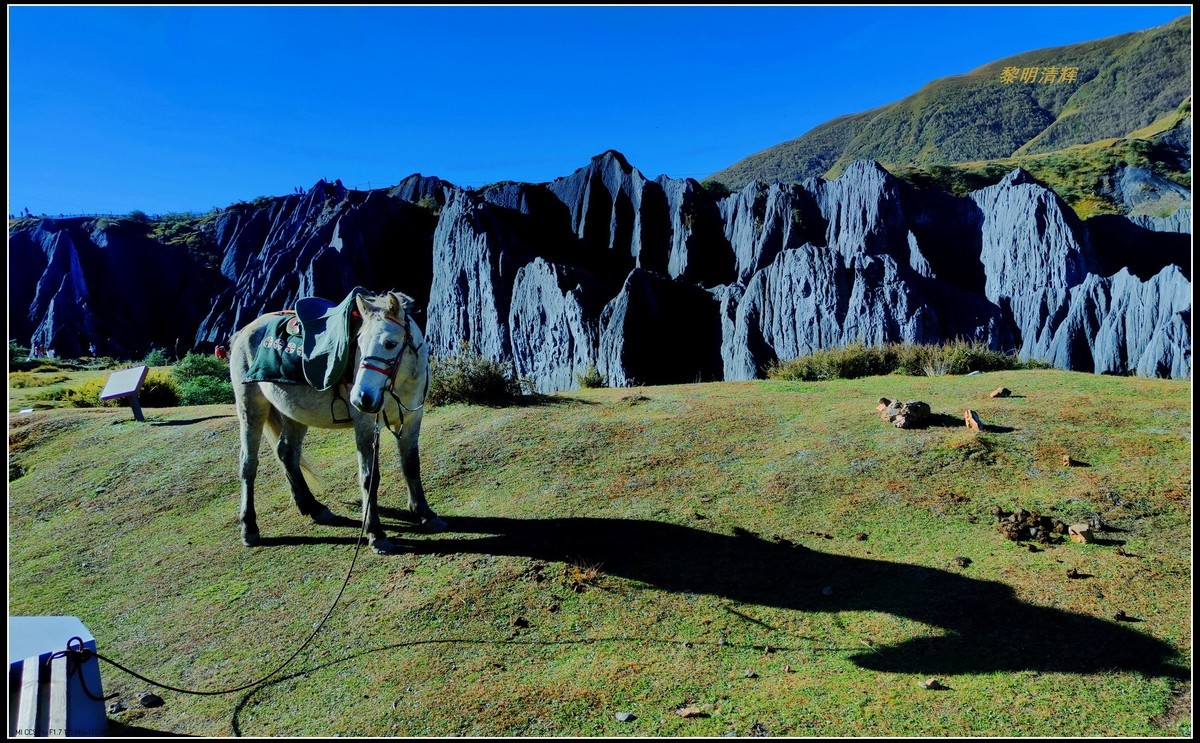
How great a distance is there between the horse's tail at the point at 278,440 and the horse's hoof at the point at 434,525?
1.48 m

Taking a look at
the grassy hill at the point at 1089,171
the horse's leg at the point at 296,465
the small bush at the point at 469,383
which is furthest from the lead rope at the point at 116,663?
the grassy hill at the point at 1089,171

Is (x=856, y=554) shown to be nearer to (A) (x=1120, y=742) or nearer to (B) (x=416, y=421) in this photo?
(A) (x=1120, y=742)

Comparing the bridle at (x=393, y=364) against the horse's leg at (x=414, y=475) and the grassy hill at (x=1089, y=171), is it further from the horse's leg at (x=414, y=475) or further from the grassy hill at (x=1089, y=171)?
the grassy hill at (x=1089, y=171)

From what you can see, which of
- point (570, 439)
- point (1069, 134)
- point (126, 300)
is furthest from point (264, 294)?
point (1069, 134)

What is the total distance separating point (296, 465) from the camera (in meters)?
7.38

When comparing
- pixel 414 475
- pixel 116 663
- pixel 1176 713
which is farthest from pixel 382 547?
pixel 1176 713

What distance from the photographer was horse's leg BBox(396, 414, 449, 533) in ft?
22.3

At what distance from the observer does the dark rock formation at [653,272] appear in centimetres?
3419

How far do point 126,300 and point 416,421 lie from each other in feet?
269

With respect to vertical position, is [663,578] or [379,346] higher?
[379,346]

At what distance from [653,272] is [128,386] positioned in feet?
107

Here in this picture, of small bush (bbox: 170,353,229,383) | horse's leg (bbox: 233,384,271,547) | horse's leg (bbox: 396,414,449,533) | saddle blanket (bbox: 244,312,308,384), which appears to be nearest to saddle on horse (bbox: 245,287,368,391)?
saddle blanket (bbox: 244,312,308,384)

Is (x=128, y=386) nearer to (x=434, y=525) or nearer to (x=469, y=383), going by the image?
(x=469, y=383)

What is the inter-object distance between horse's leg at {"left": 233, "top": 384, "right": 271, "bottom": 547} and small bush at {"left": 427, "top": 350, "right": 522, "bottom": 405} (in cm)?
402
